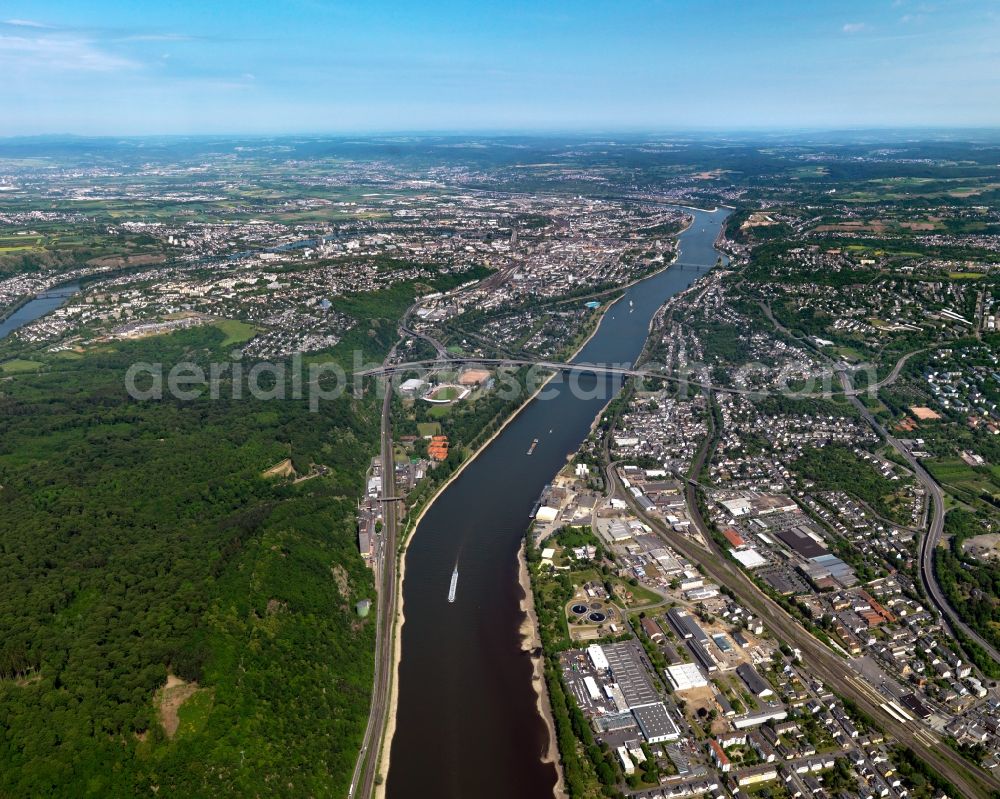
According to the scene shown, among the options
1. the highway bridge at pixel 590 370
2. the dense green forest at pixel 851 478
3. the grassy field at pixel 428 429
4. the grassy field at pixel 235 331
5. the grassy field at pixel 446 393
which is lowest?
the dense green forest at pixel 851 478

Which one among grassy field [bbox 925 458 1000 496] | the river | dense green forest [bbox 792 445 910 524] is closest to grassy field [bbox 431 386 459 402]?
dense green forest [bbox 792 445 910 524]

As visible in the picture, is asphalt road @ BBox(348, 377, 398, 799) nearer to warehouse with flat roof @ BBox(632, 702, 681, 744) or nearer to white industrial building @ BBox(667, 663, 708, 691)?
warehouse with flat roof @ BBox(632, 702, 681, 744)

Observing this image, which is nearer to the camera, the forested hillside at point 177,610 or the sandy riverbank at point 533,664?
the forested hillside at point 177,610

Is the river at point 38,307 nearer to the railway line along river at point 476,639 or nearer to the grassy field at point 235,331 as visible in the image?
the grassy field at point 235,331

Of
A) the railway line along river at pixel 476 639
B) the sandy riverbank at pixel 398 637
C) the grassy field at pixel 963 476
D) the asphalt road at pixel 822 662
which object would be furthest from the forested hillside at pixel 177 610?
the grassy field at pixel 963 476

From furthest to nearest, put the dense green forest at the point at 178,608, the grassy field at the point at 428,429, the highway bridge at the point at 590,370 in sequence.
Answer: the highway bridge at the point at 590,370, the grassy field at the point at 428,429, the dense green forest at the point at 178,608

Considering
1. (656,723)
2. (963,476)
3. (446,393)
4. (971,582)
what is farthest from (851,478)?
(446,393)

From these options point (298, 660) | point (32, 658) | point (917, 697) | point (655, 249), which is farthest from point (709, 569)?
point (655, 249)

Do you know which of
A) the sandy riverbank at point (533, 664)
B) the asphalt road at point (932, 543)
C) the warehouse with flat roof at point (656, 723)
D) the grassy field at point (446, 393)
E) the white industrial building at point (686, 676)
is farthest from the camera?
the grassy field at point (446, 393)
